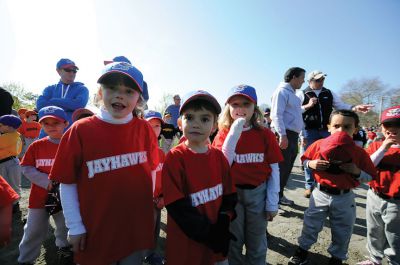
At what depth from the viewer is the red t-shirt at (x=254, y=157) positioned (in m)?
2.37

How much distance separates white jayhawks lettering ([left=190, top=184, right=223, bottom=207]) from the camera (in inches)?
67.3

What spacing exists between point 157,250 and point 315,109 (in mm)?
3834

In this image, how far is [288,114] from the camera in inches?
169

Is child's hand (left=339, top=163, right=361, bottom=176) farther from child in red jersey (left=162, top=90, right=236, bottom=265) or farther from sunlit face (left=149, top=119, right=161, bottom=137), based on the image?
sunlit face (left=149, top=119, right=161, bottom=137)

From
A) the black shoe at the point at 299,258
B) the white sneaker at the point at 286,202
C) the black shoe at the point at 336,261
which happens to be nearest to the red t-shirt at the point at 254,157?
the black shoe at the point at 299,258

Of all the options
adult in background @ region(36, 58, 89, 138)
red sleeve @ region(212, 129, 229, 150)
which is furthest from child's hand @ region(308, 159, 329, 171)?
adult in background @ region(36, 58, 89, 138)

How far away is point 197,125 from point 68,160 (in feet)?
2.90

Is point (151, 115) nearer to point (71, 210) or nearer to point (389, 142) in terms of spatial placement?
point (71, 210)

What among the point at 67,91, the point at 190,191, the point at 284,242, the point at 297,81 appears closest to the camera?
the point at 190,191

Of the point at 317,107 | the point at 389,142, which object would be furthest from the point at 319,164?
the point at 317,107

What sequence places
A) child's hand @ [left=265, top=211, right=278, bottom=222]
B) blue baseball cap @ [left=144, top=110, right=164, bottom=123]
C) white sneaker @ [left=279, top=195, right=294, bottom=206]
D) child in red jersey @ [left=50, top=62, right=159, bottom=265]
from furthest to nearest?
1. white sneaker @ [left=279, top=195, right=294, bottom=206]
2. blue baseball cap @ [left=144, top=110, right=164, bottom=123]
3. child's hand @ [left=265, top=211, right=278, bottom=222]
4. child in red jersey @ [left=50, top=62, right=159, bottom=265]

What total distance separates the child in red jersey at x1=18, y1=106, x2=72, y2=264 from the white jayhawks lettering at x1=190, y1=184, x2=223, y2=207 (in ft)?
5.29

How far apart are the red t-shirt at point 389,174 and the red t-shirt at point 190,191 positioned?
80.9 inches

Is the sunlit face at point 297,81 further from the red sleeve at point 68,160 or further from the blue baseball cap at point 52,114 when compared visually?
the red sleeve at point 68,160
